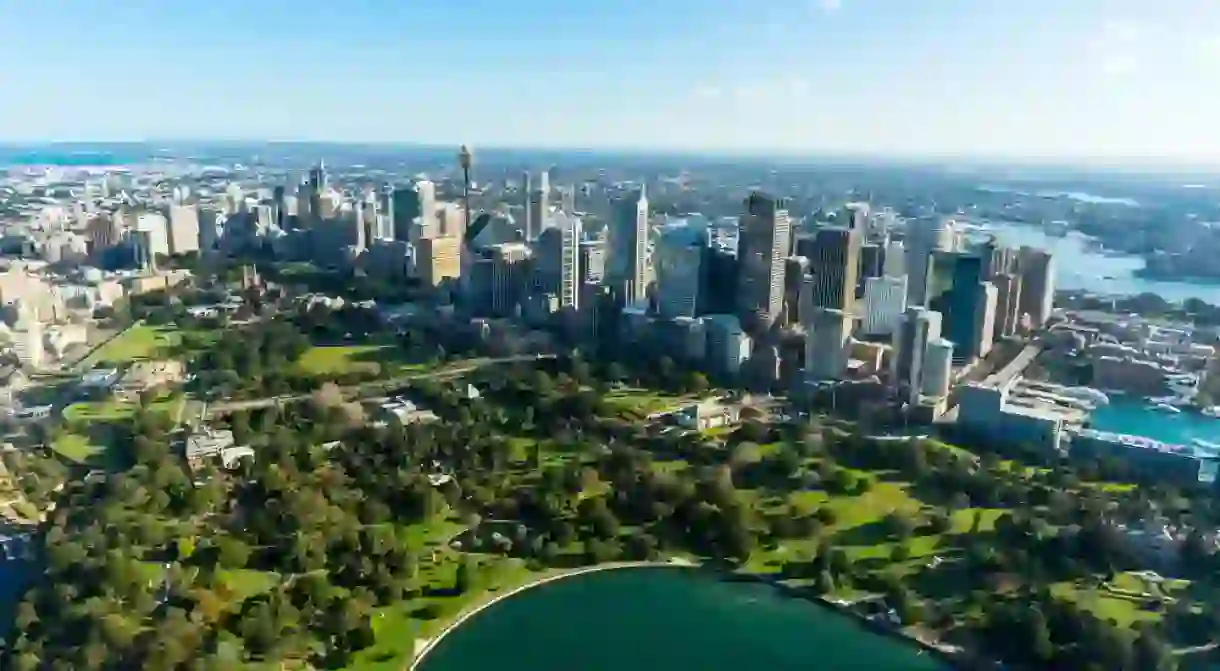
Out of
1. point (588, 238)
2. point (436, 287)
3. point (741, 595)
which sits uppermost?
point (588, 238)

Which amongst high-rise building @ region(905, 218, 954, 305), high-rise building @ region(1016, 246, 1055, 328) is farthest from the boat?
high-rise building @ region(905, 218, 954, 305)

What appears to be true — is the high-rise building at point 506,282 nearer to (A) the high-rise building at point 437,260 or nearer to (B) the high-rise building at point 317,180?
(A) the high-rise building at point 437,260

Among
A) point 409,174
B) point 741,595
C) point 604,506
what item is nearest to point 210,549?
point 604,506

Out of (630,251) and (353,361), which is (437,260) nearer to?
(630,251)

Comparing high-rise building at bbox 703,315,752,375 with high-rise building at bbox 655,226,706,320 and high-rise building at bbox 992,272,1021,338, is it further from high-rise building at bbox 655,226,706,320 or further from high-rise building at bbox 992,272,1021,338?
high-rise building at bbox 992,272,1021,338

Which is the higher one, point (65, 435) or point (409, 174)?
point (409, 174)

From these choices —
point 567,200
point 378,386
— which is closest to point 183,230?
point 567,200

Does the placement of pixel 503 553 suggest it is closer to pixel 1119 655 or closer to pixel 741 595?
pixel 741 595
